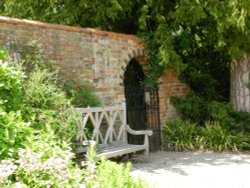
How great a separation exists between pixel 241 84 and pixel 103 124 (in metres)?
3.73

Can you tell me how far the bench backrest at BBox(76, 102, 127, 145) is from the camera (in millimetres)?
5828

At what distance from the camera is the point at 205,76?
899 centimetres

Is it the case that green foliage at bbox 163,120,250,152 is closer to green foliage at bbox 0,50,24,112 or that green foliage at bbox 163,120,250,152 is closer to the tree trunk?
the tree trunk

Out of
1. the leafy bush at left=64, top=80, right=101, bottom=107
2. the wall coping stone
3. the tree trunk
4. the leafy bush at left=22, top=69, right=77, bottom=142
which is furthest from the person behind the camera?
the tree trunk

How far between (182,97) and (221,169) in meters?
3.28

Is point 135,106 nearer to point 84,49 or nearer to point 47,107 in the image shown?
point 84,49

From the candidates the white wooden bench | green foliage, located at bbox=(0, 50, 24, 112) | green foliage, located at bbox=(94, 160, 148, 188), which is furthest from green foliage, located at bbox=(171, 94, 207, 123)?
green foliage, located at bbox=(94, 160, 148, 188)

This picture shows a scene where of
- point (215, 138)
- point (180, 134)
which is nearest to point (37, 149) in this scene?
point (180, 134)

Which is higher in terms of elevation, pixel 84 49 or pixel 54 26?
pixel 54 26

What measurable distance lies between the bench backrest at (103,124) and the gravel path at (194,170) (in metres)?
0.66

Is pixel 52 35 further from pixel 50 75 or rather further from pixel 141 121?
pixel 141 121

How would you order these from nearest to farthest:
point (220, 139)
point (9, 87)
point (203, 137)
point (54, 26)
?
point (9, 87), point (54, 26), point (220, 139), point (203, 137)

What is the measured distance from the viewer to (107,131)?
6410 millimetres

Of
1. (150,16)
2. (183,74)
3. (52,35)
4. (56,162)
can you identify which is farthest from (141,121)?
(56,162)
